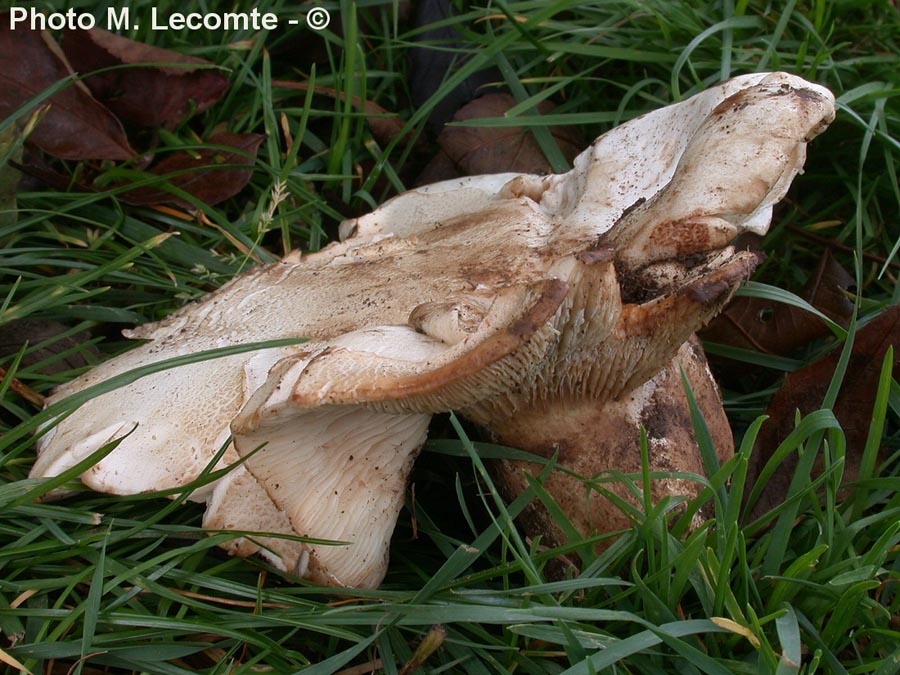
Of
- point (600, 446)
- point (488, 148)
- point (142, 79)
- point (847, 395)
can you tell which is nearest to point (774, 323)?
point (847, 395)

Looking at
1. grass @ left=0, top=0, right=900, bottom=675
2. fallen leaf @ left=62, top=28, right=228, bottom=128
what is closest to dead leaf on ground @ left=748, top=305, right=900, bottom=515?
grass @ left=0, top=0, right=900, bottom=675

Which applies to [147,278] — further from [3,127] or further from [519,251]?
[519,251]

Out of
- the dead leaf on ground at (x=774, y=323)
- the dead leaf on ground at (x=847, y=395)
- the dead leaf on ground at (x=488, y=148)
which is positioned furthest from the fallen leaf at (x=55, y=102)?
the dead leaf on ground at (x=847, y=395)

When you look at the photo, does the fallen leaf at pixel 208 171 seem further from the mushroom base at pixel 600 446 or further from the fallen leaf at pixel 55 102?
the mushroom base at pixel 600 446

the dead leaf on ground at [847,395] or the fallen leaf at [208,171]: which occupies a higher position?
the fallen leaf at [208,171]

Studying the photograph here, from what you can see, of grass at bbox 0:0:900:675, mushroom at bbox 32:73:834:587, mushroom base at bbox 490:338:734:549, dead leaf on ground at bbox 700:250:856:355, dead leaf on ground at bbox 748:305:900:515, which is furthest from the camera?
dead leaf on ground at bbox 700:250:856:355

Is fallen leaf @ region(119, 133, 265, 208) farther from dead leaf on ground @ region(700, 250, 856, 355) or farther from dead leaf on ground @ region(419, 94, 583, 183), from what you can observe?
dead leaf on ground @ region(700, 250, 856, 355)
